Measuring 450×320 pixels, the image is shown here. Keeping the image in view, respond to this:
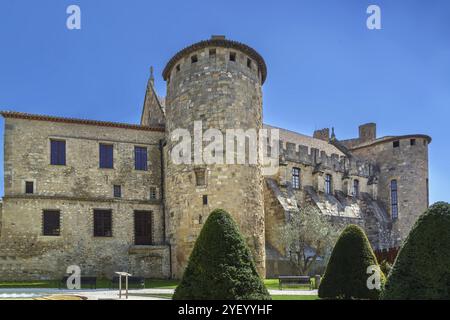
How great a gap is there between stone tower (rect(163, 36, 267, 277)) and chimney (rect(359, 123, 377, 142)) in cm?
2640

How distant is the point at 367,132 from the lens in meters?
52.5

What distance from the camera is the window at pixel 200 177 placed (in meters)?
27.4

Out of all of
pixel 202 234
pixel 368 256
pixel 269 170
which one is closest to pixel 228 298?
pixel 202 234

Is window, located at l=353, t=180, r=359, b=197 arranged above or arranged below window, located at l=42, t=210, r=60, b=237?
above

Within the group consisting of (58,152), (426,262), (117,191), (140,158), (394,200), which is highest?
(58,152)

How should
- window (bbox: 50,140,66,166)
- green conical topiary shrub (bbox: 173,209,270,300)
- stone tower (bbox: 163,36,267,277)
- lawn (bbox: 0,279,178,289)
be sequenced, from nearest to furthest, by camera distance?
1. green conical topiary shrub (bbox: 173,209,270,300)
2. lawn (bbox: 0,279,178,289)
3. stone tower (bbox: 163,36,267,277)
4. window (bbox: 50,140,66,166)

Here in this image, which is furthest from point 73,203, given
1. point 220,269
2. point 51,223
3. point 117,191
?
point 220,269

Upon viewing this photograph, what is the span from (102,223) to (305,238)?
1326cm

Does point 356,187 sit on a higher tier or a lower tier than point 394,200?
higher

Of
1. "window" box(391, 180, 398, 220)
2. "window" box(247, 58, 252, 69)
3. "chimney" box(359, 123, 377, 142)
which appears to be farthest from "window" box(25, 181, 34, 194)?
"chimney" box(359, 123, 377, 142)

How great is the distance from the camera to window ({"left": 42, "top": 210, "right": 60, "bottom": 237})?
27797mm

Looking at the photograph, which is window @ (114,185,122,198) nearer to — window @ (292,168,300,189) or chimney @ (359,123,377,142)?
window @ (292,168,300,189)

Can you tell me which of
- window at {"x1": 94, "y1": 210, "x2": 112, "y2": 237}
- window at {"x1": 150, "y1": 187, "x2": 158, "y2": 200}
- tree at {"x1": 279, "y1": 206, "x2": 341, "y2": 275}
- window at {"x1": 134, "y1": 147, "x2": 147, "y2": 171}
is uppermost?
window at {"x1": 134, "y1": 147, "x2": 147, "y2": 171}

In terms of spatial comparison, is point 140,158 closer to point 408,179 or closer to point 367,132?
point 408,179
